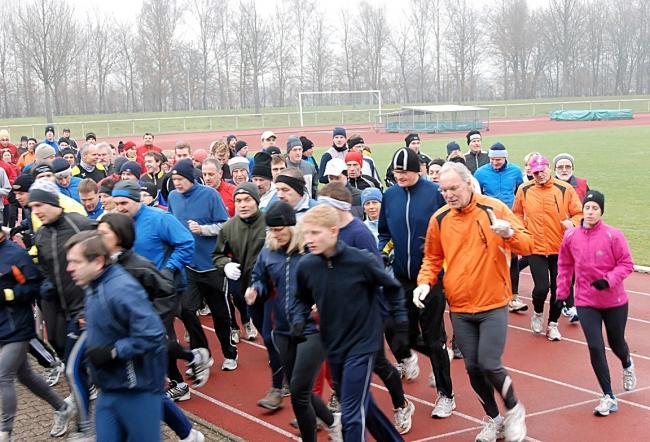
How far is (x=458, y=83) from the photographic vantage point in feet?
327

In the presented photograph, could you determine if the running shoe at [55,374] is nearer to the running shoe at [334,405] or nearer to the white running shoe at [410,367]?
the running shoe at [334,405]

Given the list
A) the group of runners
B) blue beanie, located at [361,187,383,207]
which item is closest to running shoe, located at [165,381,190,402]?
the group of runners

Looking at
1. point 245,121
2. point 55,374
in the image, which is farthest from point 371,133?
point 55,374

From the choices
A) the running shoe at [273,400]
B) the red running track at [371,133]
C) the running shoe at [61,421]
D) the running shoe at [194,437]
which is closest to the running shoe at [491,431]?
the running shoe at [273,400]

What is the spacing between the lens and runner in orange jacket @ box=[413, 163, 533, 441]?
589 centimetres

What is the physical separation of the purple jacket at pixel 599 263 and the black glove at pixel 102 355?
415 cm

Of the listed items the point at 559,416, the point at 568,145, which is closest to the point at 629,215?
the point at 559,416

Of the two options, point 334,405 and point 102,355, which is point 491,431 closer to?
point 334,405

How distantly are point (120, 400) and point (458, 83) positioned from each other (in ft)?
323

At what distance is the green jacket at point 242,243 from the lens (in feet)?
24.3

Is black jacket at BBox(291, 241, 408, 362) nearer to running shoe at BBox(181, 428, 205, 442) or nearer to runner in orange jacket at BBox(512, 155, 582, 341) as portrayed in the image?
running shoe at BBox(181, 428, 205, 442)

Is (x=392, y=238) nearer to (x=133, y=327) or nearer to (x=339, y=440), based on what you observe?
(x=339, y=440)

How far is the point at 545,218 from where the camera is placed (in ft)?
30.1

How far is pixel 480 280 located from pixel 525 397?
205cm
